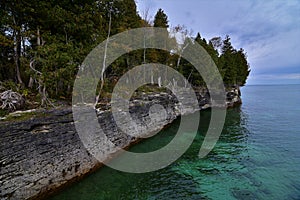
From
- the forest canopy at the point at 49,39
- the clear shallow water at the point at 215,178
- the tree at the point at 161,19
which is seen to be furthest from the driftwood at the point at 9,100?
the tree at the point at 161,19

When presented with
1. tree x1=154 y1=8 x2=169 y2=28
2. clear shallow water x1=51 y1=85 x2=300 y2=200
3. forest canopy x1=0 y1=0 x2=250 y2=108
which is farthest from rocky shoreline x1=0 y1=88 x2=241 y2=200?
tree x1=154 y1=8 x2=169 y2=28

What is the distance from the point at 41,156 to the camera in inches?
370

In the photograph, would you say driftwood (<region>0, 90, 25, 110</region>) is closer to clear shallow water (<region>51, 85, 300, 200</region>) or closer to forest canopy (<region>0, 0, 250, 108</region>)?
forest canopy (<region>0, 0, 250, 108</region>)

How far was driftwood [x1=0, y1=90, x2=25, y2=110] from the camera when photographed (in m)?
9.90

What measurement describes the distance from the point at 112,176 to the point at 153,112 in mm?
10592

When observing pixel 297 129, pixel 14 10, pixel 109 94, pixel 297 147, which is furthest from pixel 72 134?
pixel 297 129

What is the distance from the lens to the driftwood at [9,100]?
32.5 feet

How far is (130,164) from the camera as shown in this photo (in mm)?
13234

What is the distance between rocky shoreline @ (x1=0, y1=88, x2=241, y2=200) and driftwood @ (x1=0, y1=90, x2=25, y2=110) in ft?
5.56

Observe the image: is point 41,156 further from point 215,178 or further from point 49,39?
point 215,178

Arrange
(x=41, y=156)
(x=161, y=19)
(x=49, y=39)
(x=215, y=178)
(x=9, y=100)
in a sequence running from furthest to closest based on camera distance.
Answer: (x=161, y=19), (x=49, y=39), (x=215, y=178), (x=9, y=100), (x=41, y=156)

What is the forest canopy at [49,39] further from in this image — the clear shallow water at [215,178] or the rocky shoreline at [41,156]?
the clear shallow water at [215,178]

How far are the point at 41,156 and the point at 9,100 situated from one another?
3.92 meters

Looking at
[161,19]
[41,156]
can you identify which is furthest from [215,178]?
[161,19]
